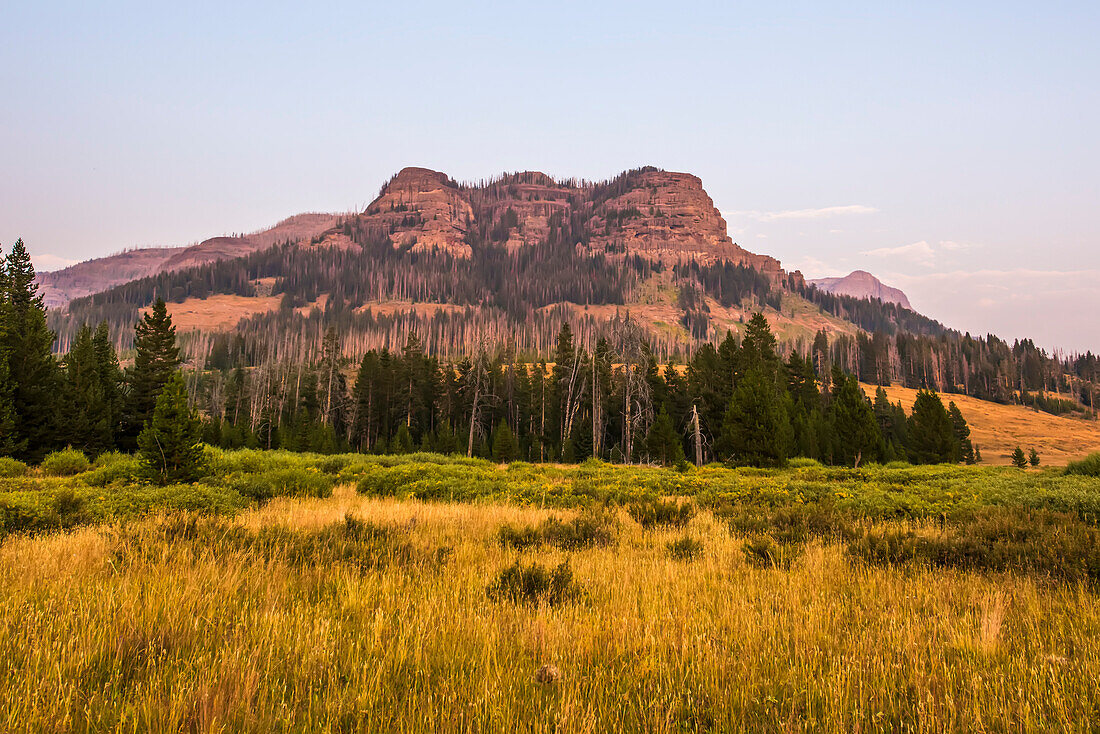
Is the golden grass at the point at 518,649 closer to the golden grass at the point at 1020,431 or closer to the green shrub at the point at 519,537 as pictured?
the green shrub at the point at 519,537

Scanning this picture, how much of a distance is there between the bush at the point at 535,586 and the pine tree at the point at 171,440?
1242 centimetres

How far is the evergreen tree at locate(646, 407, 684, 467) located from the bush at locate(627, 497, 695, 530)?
81.1ft

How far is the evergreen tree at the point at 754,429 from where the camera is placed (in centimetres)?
3000

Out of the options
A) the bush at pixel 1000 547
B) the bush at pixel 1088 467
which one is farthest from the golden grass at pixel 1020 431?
the bush at pixel 1000 547

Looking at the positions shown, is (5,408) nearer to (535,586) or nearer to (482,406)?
(535,586)

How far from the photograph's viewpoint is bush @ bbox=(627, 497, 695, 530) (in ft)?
34.1

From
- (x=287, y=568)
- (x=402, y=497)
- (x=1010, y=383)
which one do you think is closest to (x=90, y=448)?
(x=402, y=497)

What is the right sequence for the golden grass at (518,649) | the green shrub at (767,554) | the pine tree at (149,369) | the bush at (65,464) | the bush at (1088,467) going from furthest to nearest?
the pine tree at (149,369) → the bush at (1088,467) → the bush at (65,464) → the green shrub at (767,554) → the golden grass at (518,649)

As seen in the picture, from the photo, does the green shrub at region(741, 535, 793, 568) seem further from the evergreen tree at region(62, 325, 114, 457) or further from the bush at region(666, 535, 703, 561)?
Answer: the evergreen tree at region(62, 325, 114, 457)

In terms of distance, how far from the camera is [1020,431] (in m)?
88.2

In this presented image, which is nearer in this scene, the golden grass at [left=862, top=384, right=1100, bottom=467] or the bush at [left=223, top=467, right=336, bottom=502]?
the bush at [left=223, top=467, right=336, bottom=502]

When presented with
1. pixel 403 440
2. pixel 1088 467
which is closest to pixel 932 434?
pixel 1088 467

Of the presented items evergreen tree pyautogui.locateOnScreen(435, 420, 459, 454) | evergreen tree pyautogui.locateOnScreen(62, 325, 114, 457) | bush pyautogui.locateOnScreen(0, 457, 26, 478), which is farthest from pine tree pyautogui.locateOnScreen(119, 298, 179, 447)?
evergreen tree pyautogui.locateOnScreen(435, 420, 459, 454)

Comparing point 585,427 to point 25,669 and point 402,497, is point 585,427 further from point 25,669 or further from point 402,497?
point 25,669
